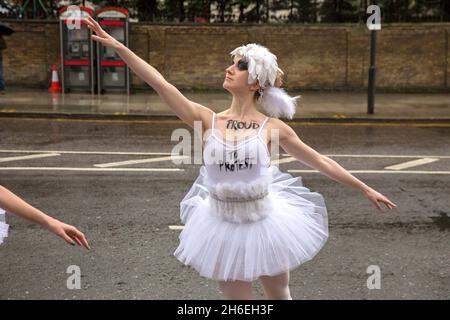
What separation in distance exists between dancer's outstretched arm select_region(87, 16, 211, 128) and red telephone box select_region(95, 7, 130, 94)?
1620 centimetres

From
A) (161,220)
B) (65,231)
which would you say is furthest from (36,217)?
(161,220)

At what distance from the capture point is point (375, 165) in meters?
10.3

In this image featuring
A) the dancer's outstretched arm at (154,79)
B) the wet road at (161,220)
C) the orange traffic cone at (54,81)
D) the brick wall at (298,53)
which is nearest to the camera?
the dancer's outstretched arm at (154,79)

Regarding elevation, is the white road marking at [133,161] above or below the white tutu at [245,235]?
below

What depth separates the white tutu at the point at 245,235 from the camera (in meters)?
3.65

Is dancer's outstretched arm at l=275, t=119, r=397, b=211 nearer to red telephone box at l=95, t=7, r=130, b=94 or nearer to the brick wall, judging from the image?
red telephone box at l=95, t=7, r=130, b=94

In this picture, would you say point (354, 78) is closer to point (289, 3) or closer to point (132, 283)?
point (289, 3)

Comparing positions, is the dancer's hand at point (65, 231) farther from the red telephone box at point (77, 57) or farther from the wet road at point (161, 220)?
the red telephone box at point (77, 57)

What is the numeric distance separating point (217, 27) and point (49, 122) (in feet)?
27.3

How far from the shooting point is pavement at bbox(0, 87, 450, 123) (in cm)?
1591

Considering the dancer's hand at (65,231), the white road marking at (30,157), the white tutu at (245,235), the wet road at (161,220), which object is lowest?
the wet road at (161,220)

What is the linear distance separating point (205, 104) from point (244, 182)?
14363mm

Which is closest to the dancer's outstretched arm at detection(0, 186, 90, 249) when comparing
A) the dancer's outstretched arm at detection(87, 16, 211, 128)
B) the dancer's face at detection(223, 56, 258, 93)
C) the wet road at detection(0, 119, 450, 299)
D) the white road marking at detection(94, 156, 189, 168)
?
the dancer's outstretched arm at detection(87, 16, 211, 128)

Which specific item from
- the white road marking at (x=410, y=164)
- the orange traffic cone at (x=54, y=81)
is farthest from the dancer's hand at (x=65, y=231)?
the orange traffic cone at (x=54, y=81)
